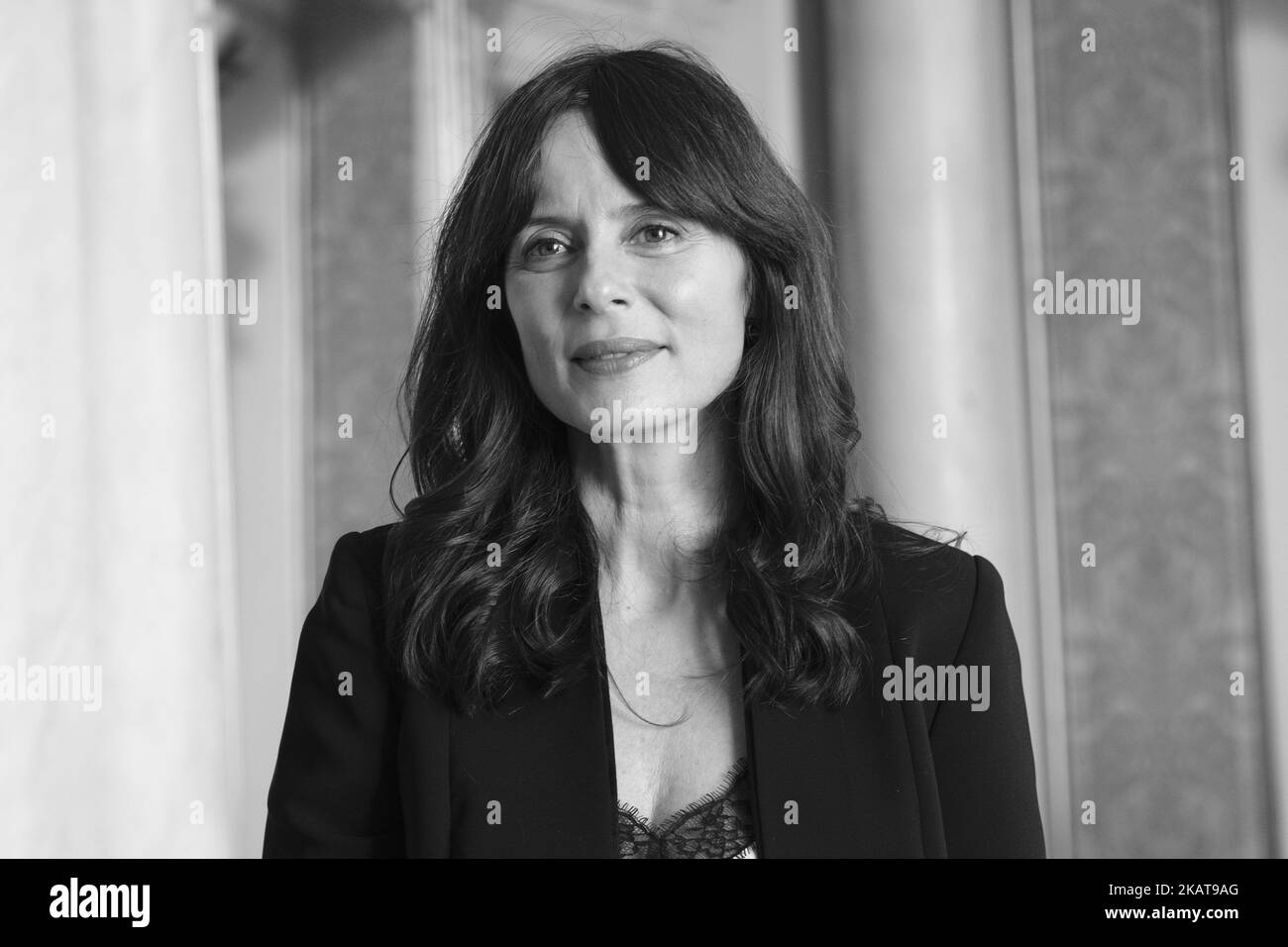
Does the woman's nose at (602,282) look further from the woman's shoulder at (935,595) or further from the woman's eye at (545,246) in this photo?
the woman's shoulder at (935,595)

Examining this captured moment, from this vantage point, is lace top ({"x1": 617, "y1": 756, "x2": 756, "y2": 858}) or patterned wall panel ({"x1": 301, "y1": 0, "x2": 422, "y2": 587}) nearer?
lace top ({"x1": 617, "y1": 756, "x2": 756, "y2": 858})

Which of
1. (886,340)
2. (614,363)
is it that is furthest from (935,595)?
(886,340)

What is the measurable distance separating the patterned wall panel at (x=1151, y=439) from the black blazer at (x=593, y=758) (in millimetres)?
677

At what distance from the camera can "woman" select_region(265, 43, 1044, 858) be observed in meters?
1.05

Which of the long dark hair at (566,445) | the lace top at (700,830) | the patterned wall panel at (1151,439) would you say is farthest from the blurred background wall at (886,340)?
the lace top at (700,830)

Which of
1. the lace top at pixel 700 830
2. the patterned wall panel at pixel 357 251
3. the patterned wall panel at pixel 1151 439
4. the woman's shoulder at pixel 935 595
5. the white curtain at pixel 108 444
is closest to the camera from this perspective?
the lace top at pixel 700 830

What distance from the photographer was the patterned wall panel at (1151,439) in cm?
170

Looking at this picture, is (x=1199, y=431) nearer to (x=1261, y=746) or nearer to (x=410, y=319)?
(x=1261, y=746)

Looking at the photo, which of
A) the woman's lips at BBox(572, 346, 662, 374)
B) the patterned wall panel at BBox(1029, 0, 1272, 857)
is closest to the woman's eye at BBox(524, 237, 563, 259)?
the woman's lips at BBox(572, 346, 662, 374)

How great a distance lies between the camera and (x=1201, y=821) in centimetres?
172

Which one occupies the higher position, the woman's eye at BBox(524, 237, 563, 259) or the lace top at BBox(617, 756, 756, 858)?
the woman's eye at BBox(524, 237, 563, 259)

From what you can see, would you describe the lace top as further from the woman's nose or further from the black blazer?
the woman's nose

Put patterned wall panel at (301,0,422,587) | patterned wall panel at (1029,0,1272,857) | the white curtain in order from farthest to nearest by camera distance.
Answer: patterned wall panel at (301,0,422,587)
patterned wall panel at (1029,0,1272,857)
the white curtain
